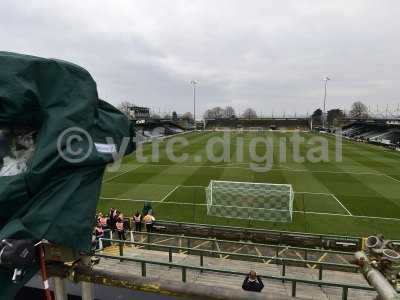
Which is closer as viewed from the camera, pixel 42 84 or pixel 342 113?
pixel 42 84

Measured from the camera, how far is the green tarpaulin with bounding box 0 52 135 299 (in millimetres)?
2268

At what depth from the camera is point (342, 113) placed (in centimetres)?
14938

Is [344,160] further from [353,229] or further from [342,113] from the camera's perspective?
[342,113]

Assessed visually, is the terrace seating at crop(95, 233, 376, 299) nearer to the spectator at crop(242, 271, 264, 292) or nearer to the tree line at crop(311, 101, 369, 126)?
the spectator at crop(242, 271, 264, 292)

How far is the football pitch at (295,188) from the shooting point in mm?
19188

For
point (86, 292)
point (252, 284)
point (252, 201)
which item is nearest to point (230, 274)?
point (252, 284)

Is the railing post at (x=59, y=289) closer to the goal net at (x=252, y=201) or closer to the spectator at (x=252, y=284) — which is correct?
the spectator at (x=252, y=284)

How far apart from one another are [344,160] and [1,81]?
137ft

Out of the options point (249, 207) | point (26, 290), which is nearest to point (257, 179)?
point (249, 207)

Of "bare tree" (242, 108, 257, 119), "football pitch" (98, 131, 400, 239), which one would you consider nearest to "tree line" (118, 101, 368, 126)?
"bare tree" (242, 108, 257, 119)

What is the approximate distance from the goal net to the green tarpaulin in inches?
691

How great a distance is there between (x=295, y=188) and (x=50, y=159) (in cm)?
2549

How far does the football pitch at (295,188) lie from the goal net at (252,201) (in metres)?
0.55

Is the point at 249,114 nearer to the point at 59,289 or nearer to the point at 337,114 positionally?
the point at 337,114
